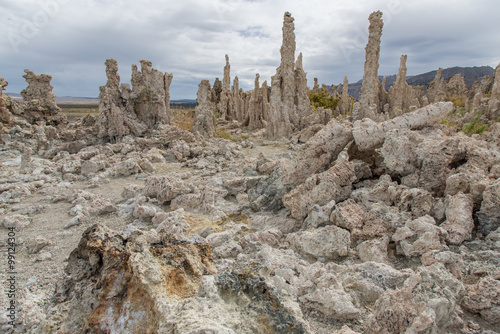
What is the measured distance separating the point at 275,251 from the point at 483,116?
17609mm

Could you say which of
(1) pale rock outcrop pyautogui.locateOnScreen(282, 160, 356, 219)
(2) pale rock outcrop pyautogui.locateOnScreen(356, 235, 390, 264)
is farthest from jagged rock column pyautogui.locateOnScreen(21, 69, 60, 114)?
(2) pale rock outcrop pyautogui.locateOnScreen(356, 235, 390, 264)

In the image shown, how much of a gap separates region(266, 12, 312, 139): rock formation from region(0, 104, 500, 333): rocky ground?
35.5 feet

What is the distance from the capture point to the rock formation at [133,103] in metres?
14.5

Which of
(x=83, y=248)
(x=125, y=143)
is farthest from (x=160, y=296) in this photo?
(x=125, y=143)

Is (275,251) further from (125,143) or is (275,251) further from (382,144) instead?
(125,143)

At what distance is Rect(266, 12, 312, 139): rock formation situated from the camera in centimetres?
1892

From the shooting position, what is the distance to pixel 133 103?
15609 mm

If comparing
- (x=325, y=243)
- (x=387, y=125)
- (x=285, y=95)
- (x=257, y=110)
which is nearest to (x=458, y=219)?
(x=325, y=243)

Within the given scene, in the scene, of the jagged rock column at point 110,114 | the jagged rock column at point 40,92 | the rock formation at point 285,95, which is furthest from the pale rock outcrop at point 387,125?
the jagged rock column at point 40,92

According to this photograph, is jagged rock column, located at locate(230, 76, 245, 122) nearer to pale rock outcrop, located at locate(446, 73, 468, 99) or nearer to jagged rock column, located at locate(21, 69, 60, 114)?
jagged rock column, located at locate(21, 69, 60, 114)

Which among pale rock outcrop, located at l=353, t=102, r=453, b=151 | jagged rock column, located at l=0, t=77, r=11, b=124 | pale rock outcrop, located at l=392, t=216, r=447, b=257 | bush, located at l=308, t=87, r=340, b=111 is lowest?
pale rock outcrop, located at l=392, t=216, r=447, b=257

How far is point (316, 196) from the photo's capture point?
16.6ft

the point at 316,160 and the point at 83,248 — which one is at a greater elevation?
the point at 316,160

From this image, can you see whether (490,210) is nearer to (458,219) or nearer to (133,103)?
(458,219)
